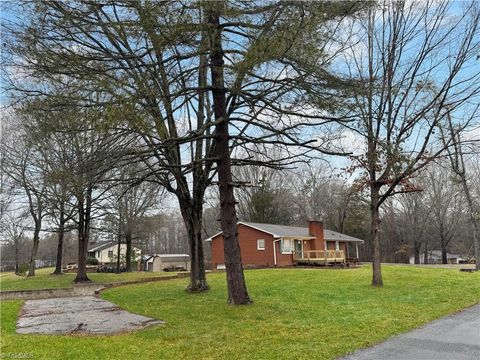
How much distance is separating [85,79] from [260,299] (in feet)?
22.7

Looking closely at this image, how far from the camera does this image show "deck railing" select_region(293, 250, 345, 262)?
30.7 meters

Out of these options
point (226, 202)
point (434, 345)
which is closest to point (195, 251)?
point (226, 202)

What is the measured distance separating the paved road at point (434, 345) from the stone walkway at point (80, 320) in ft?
14.4

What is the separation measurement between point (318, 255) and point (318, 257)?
210 millimetres

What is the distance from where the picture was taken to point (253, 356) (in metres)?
5.66

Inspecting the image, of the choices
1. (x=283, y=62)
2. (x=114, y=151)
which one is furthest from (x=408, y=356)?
(x=114, y=151)

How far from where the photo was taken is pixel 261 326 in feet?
25.2

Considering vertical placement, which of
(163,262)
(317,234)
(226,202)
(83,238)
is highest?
(317,234)

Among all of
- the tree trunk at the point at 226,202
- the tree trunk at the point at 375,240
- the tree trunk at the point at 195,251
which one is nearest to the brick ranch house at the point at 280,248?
the tree trunk at the point at 375,240

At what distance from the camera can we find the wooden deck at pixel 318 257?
30456 mm

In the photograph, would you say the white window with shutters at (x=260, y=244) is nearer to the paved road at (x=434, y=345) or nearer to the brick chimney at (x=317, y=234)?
the brick chimney at (x=317, y=234)

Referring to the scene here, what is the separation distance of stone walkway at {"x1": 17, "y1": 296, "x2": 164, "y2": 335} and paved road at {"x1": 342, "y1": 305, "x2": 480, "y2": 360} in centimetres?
438

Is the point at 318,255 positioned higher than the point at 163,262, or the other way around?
the point at 318,255

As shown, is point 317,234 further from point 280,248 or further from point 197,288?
point 197,288
